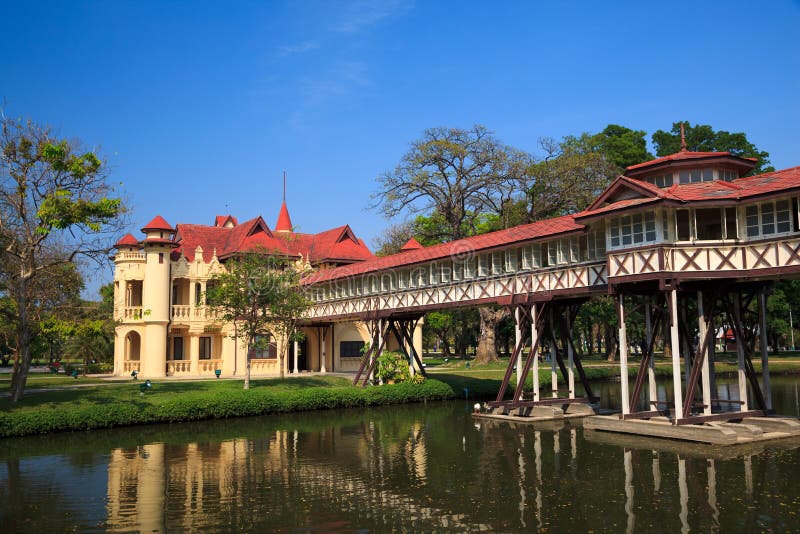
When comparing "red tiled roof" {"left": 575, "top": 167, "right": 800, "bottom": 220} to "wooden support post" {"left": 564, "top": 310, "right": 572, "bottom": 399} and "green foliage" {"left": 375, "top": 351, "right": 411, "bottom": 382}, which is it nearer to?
"wooden support post" {"left": 564, "top": 310, "right": 572, "bottom": 399}

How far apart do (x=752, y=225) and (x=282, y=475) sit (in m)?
16.1

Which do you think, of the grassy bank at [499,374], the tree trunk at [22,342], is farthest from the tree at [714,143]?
the tree trunk at [22,342]

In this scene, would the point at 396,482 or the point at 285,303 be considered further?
the point at 285,303

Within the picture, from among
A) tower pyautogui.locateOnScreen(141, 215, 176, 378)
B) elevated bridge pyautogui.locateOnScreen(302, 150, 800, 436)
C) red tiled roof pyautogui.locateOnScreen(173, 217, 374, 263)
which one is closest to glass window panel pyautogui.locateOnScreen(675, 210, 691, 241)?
elevated bridge pyautogui.locateOnScreen(302, 150, 800, 436)

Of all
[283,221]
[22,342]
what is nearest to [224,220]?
[283,221]

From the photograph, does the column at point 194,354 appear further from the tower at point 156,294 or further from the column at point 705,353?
the column at point 705,353

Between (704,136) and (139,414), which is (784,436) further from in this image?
(704,136)

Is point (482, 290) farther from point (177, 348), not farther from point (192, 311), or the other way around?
point (177, 348)

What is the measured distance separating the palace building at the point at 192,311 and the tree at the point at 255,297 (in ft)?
16.1

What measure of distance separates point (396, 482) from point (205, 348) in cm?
3296

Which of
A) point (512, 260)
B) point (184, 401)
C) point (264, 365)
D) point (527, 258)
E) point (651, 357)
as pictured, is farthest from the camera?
point (264, 365)

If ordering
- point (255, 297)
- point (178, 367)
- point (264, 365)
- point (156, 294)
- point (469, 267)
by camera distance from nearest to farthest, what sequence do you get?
point (469, 267), point (255, 297), point (156, 294), point (178, 367), point (264, 365)

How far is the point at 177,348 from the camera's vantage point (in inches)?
1833

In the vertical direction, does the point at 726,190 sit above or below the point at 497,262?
above
